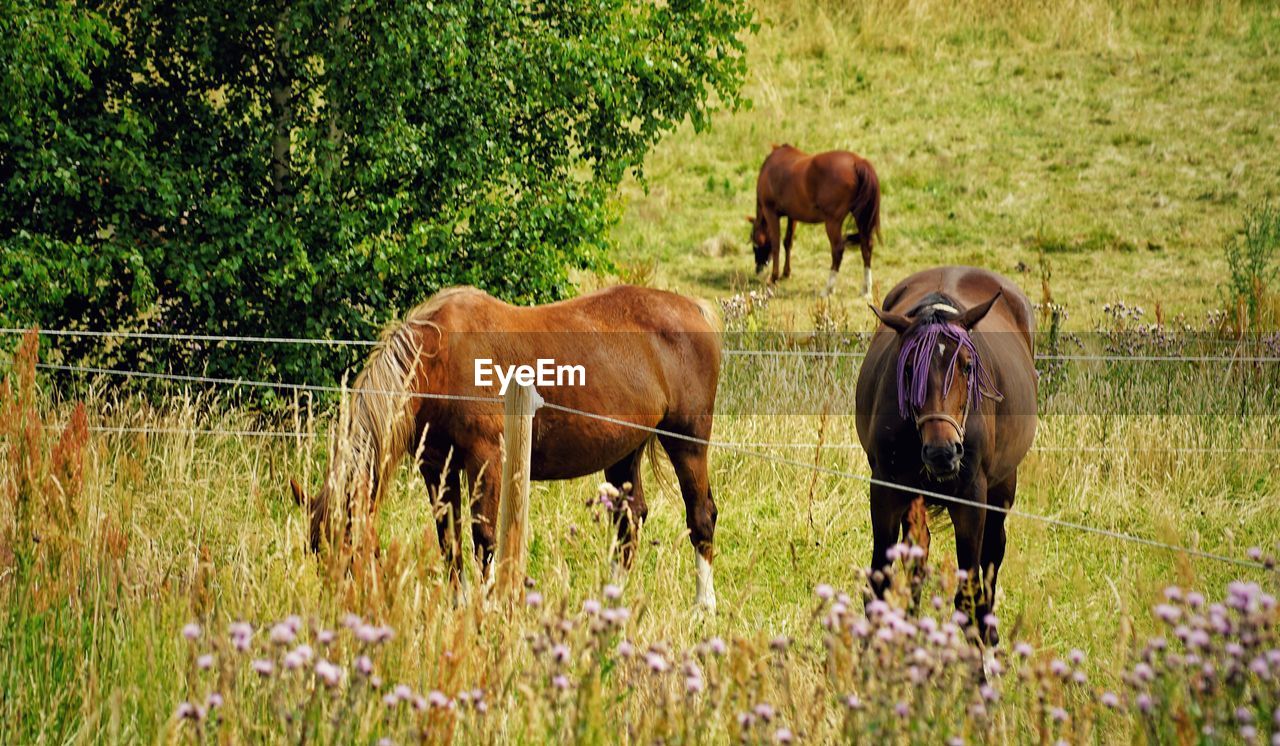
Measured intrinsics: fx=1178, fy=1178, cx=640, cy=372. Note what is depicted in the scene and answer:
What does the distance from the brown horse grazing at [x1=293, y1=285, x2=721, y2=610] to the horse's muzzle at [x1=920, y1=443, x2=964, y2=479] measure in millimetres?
1195

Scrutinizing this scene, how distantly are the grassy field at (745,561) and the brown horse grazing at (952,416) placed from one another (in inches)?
14.1

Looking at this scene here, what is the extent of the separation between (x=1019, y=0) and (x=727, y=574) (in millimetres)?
18597

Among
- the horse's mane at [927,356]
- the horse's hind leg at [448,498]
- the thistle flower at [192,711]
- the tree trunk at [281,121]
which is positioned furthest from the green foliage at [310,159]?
the thistle flower at [192,711]

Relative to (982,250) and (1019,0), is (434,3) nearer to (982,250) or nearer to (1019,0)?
(982,250)

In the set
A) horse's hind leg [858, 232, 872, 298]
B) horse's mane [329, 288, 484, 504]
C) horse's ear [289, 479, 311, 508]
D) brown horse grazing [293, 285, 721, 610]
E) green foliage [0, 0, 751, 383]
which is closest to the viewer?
horse's ear [289, 479, 311, 508]

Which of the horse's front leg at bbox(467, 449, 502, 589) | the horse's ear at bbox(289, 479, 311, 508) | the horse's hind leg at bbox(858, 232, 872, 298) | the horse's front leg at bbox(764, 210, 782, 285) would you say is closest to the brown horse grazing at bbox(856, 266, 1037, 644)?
the horse's front leg at bbox(467, 449, 502, 589)

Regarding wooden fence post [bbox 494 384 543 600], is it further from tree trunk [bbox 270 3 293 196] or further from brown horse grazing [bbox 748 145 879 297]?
brown horse grazing [bbox 748 145 879 297]

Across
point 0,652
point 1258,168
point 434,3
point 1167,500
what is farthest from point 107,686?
point 1258,168

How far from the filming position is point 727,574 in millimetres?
5875

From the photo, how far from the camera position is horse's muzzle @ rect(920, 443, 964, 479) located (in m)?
4.36

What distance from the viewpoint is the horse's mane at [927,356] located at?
444 cm

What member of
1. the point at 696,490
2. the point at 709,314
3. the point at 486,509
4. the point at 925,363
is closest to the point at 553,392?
the point at 486,509

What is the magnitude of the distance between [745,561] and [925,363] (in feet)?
6.15

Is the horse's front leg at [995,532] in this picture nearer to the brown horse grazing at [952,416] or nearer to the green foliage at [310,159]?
the brown horse grazing at [952,416]
